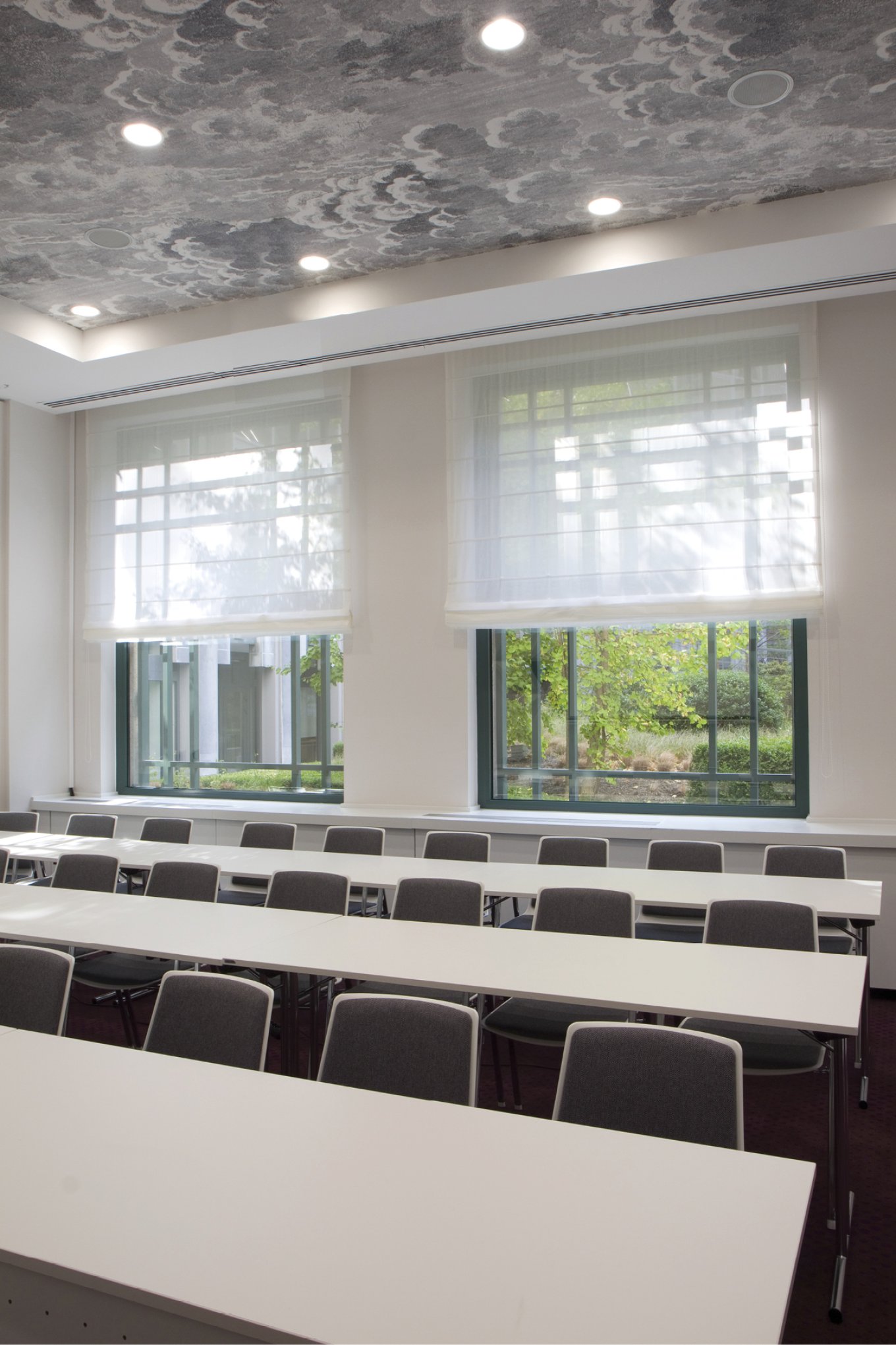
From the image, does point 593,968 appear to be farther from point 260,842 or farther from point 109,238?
point 109,238

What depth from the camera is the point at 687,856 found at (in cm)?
512

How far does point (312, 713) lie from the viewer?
309 inches

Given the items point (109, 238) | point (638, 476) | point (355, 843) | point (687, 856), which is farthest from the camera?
point (638, 476)

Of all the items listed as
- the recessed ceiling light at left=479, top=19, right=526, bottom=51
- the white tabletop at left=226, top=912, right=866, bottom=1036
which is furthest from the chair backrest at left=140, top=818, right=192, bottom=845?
the recessed ceiling light at left=479, top=19, right=526, bottom=51

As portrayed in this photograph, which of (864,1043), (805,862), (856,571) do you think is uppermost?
(856,571)

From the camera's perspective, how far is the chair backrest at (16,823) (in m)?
6.69

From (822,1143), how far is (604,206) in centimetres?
458

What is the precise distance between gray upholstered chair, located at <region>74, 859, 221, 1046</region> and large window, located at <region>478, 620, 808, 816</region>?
2.77 meters

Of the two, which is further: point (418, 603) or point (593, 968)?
point (418, 603)

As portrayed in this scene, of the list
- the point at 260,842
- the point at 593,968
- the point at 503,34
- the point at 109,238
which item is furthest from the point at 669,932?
the point at 109,238

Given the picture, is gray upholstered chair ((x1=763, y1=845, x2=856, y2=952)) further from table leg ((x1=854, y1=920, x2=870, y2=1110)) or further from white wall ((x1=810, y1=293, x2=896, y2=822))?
white wall ((x1=810, y1=293, x2=896, y2=822))

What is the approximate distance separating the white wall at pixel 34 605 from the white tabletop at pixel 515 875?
213 cm

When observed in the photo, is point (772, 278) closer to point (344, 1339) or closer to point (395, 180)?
point (395, 180)

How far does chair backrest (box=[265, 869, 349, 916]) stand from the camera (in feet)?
14.6
